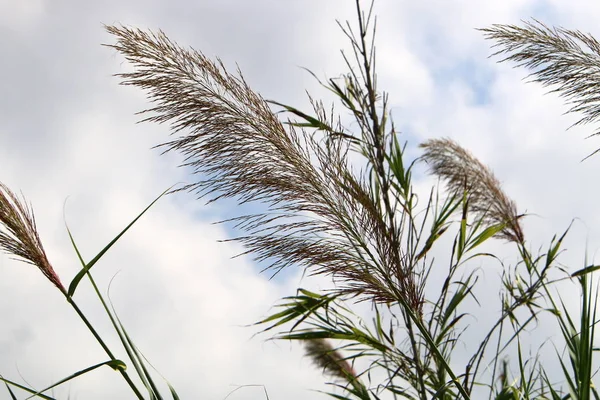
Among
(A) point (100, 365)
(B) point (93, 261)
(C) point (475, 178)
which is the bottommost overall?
(A) point (100, 365)

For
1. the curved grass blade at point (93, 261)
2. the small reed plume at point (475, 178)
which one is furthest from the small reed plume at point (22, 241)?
the small reed plume at point (475, 178)

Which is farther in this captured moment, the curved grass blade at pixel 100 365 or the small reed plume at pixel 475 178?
the small reed plume at pixel 475 178

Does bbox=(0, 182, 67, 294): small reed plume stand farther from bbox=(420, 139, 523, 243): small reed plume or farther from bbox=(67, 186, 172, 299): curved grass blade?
bbox=(420, 139, 523, 243): small reed plume

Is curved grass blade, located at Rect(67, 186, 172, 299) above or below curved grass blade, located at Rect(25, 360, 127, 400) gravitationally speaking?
above

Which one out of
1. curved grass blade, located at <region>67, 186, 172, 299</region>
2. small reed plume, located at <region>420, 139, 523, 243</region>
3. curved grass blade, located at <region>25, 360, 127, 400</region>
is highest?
Answer: small reed plume, located at <region>420, 139, 523, 243</region>

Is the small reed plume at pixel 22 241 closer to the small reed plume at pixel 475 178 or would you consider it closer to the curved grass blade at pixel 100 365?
the curved grass blade at pixel 100 365

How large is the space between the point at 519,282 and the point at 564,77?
0.81 meters

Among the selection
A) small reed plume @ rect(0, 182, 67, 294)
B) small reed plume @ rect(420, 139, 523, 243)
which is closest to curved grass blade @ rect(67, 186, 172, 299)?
small reed plume @ rect(0, 182, 67, 294)

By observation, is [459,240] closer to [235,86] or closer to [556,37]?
[235,86]

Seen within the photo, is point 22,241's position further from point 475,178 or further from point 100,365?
point 475,178

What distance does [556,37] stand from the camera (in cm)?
289

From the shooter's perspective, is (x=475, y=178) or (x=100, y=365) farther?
(x=475, y=178)

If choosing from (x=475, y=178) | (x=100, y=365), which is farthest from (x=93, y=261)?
(x=475, y=178)

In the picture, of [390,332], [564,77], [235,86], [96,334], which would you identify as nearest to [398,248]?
[390,332]
